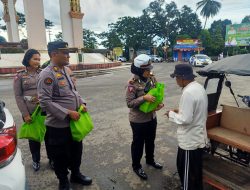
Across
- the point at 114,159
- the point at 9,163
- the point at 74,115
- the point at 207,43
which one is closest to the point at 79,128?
→ the point at 74,115

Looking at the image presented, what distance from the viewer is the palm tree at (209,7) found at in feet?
186

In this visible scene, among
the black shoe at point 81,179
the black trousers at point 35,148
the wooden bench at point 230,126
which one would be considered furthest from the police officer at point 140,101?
the black trousers at point 35,148

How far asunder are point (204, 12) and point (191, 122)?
61.9 m

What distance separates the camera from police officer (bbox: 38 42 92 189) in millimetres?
2729

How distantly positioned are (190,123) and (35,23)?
2270 centimetres

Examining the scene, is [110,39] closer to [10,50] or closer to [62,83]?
[10,50]

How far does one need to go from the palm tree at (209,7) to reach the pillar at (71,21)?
41306mm

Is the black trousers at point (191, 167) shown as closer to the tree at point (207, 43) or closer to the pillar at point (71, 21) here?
the pillar at point (71, 21)

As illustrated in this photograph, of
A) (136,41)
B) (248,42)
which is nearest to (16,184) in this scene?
(248,42)

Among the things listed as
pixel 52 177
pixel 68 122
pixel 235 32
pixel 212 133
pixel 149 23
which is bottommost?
pixel 52 177

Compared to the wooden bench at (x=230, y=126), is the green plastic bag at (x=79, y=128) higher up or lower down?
higher up

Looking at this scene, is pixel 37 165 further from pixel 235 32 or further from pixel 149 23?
pixel 149 23

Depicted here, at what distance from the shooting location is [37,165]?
3.72 m

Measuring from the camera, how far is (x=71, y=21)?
25.9 metres
